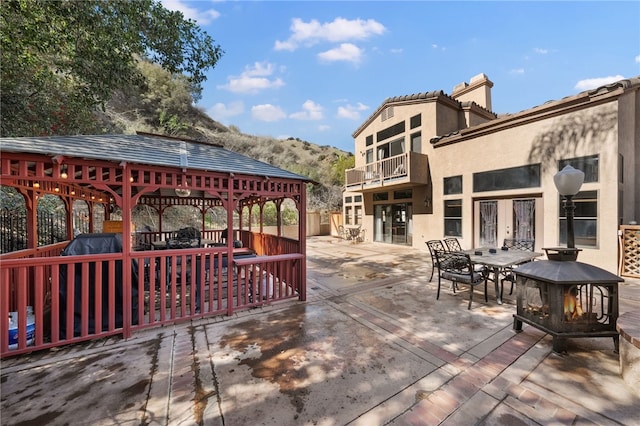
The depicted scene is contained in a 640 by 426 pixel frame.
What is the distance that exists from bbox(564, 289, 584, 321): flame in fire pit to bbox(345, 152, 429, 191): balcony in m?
7.97

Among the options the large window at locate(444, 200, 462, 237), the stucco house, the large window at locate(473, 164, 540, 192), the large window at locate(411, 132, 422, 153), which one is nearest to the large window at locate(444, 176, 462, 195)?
the stucco house

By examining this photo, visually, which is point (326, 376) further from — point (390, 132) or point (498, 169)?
point (390, 132)

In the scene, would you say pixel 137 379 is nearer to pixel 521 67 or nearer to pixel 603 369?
pixel 603 369

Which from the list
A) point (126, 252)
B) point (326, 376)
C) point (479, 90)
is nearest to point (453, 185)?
point (479, 90)

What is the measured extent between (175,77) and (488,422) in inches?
1058

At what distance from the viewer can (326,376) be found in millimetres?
2490

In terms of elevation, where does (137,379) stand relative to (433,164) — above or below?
below

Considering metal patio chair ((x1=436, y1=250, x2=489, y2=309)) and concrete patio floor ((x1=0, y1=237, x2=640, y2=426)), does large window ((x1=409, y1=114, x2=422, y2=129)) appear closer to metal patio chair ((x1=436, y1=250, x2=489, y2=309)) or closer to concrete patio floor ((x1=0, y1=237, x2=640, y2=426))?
metal patio chair ((x1=436, y1=250, x2=489, y2=309))

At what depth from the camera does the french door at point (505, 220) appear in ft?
26.1

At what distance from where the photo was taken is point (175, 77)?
20.9 meters

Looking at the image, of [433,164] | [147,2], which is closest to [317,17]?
[147,2]

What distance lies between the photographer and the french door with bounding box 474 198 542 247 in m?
7.95

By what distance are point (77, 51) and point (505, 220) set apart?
42.3 feet

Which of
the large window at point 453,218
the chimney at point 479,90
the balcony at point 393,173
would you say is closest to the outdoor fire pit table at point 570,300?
the large window at point 453,218
